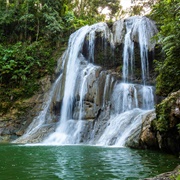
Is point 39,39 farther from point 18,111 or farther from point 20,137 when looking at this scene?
point 20,137

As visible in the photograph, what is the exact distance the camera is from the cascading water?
15.2 m

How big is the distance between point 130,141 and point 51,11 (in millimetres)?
20078

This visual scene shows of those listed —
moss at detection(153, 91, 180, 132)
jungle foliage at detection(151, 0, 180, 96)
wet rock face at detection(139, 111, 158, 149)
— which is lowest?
wet rock face at detection(139, 111, 158, 149)

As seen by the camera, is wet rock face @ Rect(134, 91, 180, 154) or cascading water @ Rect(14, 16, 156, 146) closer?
wet rock face @ Rect(134, 91, 180, 154)

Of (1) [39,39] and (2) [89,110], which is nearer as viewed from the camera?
(2) [89,110]

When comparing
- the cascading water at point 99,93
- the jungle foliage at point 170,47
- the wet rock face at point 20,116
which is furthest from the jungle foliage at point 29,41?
the jungle foliage at point 170,47

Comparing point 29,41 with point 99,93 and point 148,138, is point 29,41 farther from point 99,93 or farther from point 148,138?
point 148,138

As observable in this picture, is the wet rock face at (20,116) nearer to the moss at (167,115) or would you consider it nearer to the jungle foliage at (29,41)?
the jungle foliage at (29,41)

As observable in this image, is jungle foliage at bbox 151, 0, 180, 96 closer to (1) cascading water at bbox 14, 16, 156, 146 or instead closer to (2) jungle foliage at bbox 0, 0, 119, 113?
(1) cascading water at bbox 14, 16, 156, 146

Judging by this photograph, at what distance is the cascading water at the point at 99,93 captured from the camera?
15.2 m

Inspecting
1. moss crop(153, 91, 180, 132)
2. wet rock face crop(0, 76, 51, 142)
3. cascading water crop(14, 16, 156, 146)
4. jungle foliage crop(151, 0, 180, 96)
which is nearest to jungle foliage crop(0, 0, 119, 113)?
wet rock face crop(0, 76, 51, 142)

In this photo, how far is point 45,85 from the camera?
2167 centimetres

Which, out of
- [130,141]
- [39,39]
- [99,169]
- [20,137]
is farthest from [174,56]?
[39,39]

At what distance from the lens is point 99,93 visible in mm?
18172
